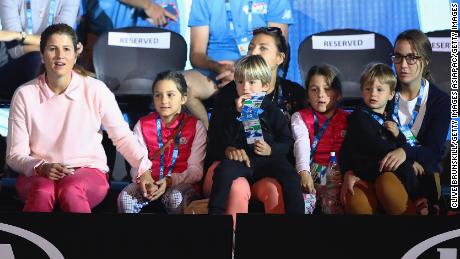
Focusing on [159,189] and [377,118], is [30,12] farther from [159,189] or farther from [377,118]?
[377,118]

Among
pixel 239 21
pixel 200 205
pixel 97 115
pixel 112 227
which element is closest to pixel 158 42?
pixel 239 21

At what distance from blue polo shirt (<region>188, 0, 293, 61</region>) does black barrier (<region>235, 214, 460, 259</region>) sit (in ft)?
6.43

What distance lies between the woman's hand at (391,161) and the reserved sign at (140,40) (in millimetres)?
1623

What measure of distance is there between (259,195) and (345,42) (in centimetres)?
139

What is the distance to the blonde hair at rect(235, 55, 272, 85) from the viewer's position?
411cm

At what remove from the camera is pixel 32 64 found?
476cm

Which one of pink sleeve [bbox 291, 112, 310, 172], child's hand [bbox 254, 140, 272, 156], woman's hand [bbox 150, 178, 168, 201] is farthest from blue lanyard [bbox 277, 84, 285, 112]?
woman's hand [bbox 150, 178, 168, 201]

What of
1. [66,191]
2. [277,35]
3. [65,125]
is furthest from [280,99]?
[66,191]

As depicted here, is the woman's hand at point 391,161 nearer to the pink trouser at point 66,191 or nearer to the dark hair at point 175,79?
the dark hair at point 175,79

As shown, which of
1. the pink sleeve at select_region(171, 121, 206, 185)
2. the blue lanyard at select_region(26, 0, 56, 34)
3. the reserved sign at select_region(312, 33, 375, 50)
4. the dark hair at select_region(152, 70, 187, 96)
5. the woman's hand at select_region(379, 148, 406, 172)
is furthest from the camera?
the blue lanyard at select_region(26, 0, 56, 34)

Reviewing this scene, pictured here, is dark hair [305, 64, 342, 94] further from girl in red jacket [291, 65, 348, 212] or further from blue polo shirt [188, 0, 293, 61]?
blue polo shirt [188, 0, 293, 61]

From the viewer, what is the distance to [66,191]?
12.4ft

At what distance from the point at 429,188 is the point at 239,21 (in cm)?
167

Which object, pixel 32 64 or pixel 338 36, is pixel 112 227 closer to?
pixel 32 64
